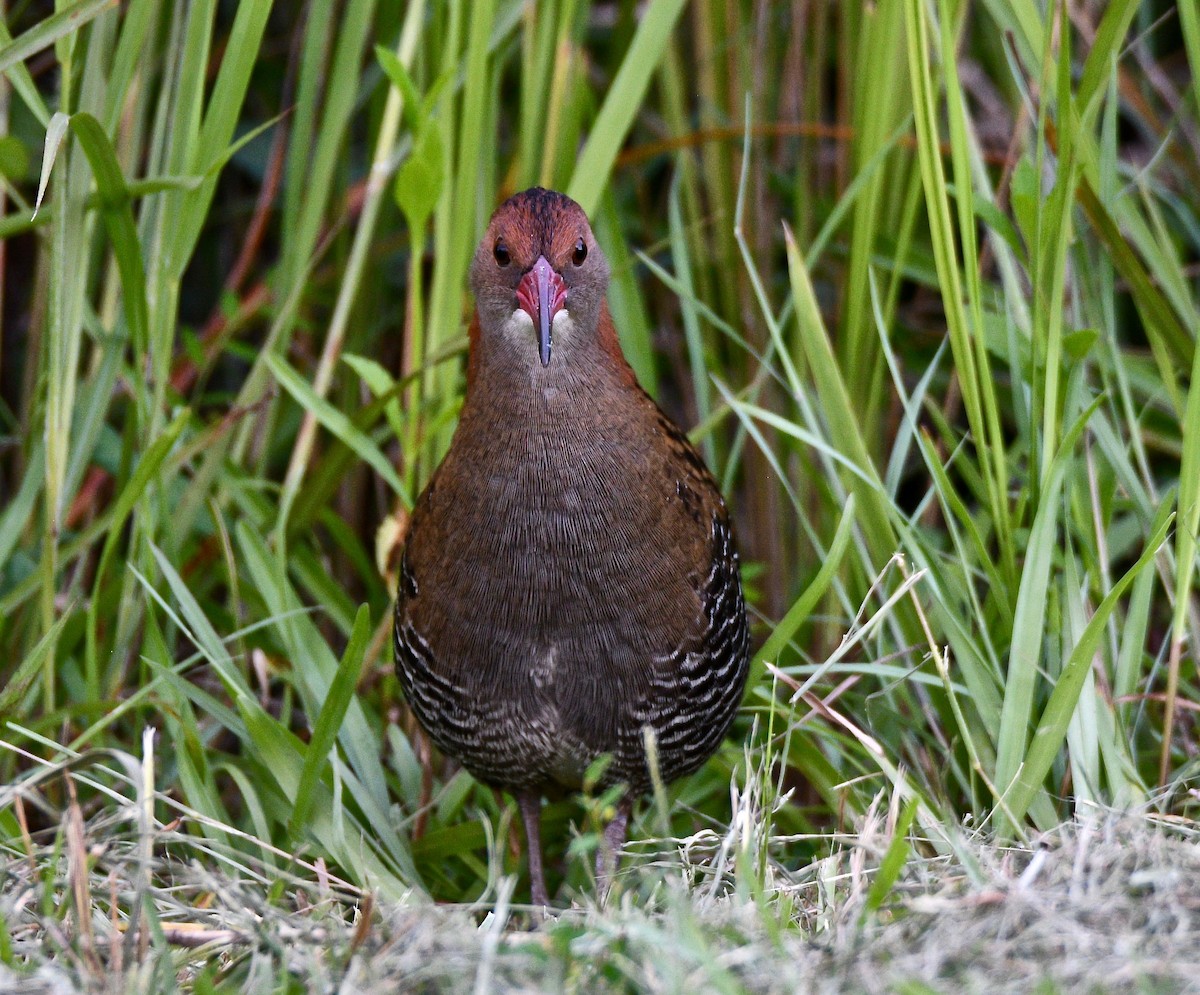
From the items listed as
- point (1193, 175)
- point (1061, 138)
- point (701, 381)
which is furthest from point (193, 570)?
point (1193, 175)

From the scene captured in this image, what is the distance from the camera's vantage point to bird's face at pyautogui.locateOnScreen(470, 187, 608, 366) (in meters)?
2.61

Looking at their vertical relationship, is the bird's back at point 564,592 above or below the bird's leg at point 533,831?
above

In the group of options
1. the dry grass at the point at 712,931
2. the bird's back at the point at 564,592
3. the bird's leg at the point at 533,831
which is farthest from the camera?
the bird's leg at the point at 533,831

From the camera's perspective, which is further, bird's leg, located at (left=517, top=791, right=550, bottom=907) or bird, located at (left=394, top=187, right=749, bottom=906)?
bird's leg, located at (left=517, top=791, right=550, bottom=907)

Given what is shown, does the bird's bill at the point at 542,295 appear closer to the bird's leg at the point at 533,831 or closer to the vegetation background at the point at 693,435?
the vegetation background at the point at 693,435

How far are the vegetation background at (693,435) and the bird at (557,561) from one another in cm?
20

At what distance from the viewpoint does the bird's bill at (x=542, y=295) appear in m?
2.56

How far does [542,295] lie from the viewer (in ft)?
8.46

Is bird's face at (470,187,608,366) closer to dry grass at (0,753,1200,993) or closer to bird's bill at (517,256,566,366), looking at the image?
bird's bill at (517,256,566,366)

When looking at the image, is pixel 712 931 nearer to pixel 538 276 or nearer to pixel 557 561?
pixel 557 561

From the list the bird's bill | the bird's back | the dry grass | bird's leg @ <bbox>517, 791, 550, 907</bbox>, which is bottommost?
bird's leg @ <bbox>517, 791, 550, 907</bbox>

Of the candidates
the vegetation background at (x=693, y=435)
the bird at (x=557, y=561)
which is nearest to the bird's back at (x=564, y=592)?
the bird at (x=557, y=561)

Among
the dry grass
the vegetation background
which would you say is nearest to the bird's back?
the vegetation background

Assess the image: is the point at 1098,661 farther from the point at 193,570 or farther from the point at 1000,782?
the point at 193,570
